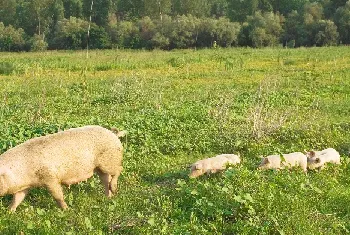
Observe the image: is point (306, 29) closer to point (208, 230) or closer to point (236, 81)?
point (236, 81)

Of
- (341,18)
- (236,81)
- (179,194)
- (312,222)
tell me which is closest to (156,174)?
(179,194)

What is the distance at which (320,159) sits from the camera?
8.88m

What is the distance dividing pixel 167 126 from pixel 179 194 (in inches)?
197

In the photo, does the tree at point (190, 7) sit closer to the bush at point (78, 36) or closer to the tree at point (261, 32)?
the tree at point (261, 32)

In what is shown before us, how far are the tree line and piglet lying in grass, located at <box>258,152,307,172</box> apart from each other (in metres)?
35.4

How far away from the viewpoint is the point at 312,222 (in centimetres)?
636

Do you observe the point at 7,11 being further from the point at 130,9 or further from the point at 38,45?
the point at 38,45

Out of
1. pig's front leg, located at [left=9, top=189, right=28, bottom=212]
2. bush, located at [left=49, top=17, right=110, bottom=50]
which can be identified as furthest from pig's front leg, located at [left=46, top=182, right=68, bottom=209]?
bush, located at [left=49, top=17, right=110, bottom=50]

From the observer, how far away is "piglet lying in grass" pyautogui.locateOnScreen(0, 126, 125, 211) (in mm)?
6863

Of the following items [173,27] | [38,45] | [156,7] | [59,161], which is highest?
[156,7]

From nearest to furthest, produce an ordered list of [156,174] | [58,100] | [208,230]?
[208,230] → [156,174] → [58,100]

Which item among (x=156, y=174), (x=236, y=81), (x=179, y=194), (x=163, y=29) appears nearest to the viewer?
(x=179, y=194)

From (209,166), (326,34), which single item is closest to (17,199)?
(209,166)

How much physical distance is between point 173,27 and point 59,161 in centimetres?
4723
